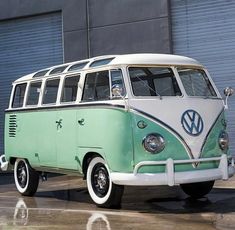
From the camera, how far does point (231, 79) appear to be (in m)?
15.2

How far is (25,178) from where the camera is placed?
465 inches

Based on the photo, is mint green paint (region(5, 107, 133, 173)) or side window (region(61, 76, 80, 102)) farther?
side window (region(61, 76, 80, 102))

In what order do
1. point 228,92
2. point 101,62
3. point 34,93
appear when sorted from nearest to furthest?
point 101,62, point 228,92, point 34,93

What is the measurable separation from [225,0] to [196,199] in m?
6.99

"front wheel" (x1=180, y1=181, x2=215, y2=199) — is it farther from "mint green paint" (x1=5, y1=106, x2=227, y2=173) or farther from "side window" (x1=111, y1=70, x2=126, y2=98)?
"side window" (x1=111, y1=70, x2=126, y2=98)

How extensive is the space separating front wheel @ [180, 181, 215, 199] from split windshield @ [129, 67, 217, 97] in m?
1.60

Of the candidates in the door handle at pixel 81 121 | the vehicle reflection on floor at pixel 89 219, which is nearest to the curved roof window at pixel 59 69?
the door handle at pixel 81 121

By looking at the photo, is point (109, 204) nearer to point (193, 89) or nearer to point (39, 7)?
point (193, 89)

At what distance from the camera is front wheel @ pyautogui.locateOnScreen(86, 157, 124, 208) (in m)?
9.14

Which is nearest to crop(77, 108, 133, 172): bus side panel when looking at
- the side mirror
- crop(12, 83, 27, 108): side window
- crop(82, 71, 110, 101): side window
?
crop(82, 71, 110, 101): side window

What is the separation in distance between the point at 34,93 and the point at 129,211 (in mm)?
3582

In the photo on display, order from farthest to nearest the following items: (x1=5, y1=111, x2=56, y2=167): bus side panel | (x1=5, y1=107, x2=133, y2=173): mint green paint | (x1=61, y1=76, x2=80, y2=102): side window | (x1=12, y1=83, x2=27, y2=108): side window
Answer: (x1=12, y1=83, x2=27, y2=108): side window, (x1=5, y1=111, x2=56, y2=167): bus side panel, (x1=61, y1=76, x2=80, y2=102): side window, (x1=5, y1=107, x2=133, y2=173): mint green paint

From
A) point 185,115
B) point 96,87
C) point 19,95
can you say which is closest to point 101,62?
point 96,87

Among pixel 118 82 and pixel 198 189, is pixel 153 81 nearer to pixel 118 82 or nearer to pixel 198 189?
pixel 118 82
